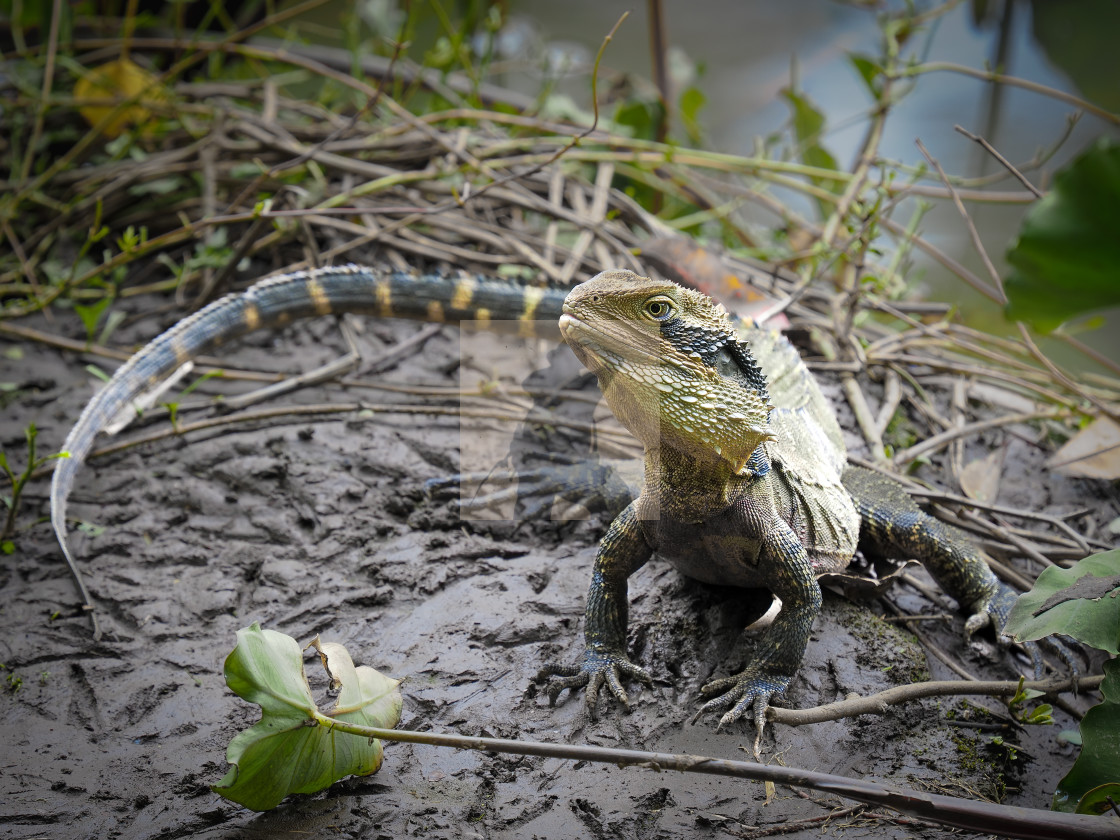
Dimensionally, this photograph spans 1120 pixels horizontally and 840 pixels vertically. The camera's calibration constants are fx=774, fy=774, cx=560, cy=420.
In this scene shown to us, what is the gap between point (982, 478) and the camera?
10.7 feet

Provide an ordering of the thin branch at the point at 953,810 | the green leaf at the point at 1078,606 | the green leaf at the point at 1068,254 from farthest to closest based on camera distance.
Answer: the green leaf at the point at 1078,606
the thin branch at the point at 953,810
the green leaf at the point at 1068,254

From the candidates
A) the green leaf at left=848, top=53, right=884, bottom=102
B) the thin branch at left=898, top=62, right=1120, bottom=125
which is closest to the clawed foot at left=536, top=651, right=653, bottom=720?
the thin branch at left=898, top=62, right=1120, bottom=125

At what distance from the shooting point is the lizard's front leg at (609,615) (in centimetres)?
216

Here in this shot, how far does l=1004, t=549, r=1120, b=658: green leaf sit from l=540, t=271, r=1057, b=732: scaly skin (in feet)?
1.62

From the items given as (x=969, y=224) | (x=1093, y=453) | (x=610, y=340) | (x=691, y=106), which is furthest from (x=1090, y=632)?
(x=691, y=106)

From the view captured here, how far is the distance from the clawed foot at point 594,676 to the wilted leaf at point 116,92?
14.2ft

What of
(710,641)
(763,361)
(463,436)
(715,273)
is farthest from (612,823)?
(715,273)

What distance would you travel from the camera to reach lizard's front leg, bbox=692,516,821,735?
2061 mm

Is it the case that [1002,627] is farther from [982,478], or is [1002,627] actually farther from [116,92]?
[116,92]

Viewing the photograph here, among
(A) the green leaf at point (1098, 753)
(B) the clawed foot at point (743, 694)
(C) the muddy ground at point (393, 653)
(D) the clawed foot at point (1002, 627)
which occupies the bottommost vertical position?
(C) the muddy ground at point (393, 653)

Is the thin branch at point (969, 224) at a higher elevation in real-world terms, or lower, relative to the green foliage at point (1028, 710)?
higher

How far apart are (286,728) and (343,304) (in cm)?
222

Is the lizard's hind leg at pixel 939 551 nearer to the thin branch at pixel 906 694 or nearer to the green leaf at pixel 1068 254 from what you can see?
the thin branch at pixel 906 694

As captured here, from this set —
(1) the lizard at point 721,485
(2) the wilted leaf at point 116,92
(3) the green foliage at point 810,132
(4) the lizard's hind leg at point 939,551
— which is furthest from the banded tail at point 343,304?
(3) the green foliage at point 810,132
